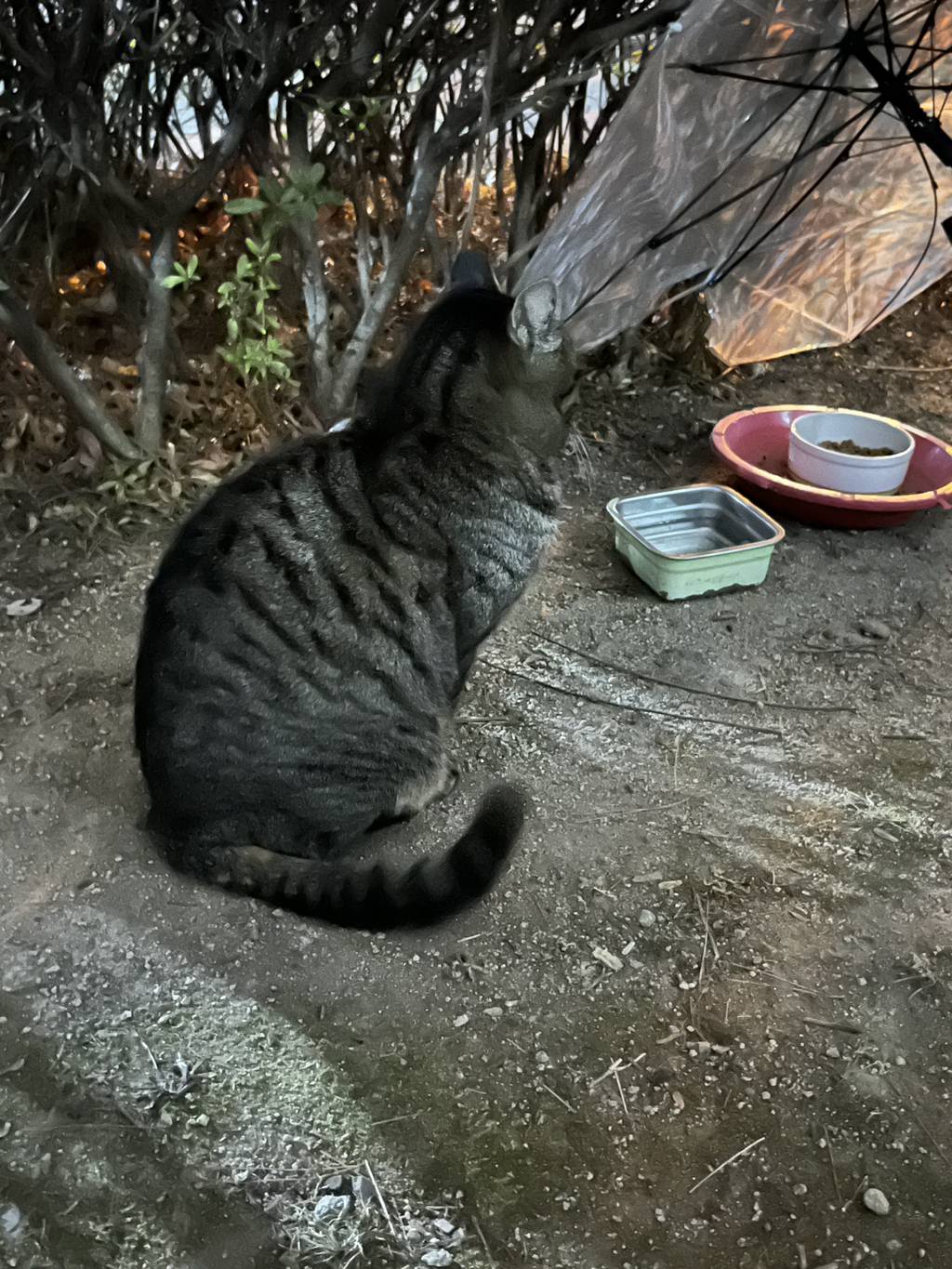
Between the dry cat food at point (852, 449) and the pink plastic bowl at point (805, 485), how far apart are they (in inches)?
4.8

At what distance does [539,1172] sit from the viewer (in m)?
1.55

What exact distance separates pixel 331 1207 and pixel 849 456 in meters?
2.70

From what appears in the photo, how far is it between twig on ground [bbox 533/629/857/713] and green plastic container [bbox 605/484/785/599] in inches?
14.5

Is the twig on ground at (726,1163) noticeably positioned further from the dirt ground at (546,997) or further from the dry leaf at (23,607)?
the dry leaf at (23,607)

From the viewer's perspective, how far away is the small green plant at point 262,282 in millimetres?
2684

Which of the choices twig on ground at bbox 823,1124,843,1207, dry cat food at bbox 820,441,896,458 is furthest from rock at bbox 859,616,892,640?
twig on ground at bbox 823,1124,843,1207

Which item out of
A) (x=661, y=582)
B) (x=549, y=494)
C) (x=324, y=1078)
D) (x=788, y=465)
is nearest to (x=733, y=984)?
(x=324, y=1078)

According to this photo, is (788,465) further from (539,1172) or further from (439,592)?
(539,1172)

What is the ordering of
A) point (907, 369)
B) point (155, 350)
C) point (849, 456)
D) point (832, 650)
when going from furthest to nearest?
point (907, 369), point (849, 456), point (155, 350), point (832, 650)

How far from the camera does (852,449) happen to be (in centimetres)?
342

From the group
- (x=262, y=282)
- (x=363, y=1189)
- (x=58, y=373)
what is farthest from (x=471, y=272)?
(x=363, y=1189)

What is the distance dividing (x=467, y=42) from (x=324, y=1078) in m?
2.84

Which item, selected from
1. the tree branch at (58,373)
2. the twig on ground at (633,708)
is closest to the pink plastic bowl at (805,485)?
the twig on ground at (633,708)

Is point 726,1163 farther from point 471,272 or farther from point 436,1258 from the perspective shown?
point 471,272
